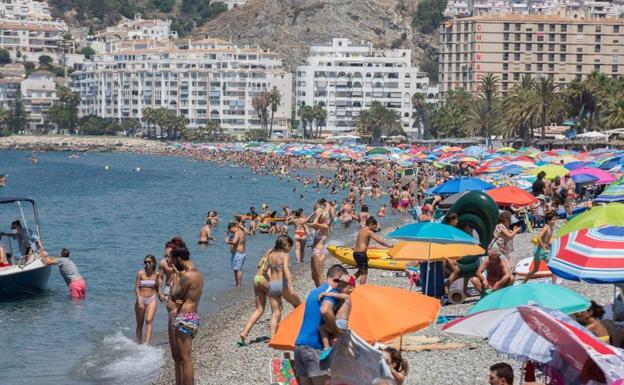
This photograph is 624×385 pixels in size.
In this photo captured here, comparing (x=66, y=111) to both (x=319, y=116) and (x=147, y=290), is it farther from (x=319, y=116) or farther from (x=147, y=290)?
(x=147, y=290)

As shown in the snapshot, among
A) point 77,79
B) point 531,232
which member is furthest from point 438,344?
point 77,79

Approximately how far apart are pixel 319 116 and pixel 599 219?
14274cm

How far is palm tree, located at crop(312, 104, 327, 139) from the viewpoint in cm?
15500

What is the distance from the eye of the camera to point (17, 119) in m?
183

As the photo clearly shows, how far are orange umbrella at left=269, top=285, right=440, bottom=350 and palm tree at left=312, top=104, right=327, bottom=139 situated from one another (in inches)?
5690

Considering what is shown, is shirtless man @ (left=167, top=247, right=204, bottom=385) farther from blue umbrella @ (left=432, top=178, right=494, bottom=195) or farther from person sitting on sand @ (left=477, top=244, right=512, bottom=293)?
blue umbrella @ (left=432, top=178, right=494, bottom=195)

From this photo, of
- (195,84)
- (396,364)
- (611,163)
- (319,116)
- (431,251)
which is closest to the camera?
(396,364)

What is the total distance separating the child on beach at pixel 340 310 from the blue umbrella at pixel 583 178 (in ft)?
73.6

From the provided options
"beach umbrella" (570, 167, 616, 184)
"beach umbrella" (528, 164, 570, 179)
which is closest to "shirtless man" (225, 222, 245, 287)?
"beach umbrella" (570, 167, 616, 184)

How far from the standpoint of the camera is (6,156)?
147250 millimetres

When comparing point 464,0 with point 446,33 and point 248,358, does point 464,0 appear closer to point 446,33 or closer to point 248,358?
point 446,33

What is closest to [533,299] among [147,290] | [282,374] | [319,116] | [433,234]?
[282,374]

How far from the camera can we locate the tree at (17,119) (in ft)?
598

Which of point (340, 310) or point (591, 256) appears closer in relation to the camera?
point (340, 310)
